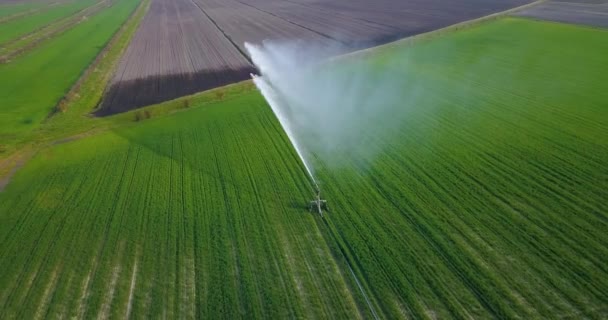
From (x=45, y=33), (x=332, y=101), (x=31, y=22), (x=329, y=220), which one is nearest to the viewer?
(x=329, y=220)

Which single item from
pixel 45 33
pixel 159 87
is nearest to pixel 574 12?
pixel 159 87

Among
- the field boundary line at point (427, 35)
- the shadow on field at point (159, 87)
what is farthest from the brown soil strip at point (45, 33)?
the field boundary line at point (427, 35)

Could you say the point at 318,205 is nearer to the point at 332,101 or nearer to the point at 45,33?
the point at 332,101

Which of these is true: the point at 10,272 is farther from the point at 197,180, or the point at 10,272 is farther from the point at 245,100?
the point at 245,100

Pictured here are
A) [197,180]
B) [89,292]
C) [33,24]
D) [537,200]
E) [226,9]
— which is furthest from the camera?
[226,9]

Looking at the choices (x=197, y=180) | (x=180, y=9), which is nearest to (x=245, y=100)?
(x=197, y=180)
